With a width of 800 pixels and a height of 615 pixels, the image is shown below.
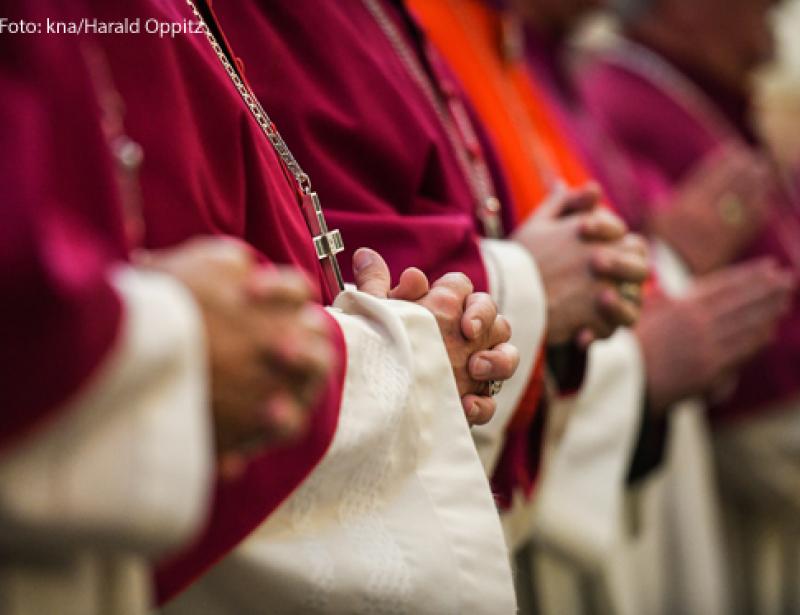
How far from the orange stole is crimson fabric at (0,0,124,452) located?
96cm

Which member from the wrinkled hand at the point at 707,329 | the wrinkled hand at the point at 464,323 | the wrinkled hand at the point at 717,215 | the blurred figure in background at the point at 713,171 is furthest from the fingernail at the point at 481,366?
the wrinkled hand at the point at 717,215

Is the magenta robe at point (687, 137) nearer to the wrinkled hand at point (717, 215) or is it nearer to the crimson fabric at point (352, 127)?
the wrinkled hand at point (717, 215)

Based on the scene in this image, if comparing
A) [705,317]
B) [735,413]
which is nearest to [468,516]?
[705,317]

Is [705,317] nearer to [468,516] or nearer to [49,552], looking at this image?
[468,516]

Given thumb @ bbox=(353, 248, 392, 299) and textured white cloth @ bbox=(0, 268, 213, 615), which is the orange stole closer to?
thumb @ bbox=(353, 248, 392, 299)

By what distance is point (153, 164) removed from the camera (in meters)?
0.86

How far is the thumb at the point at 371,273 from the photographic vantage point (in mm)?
1028

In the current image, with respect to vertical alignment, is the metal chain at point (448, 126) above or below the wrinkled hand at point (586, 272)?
above

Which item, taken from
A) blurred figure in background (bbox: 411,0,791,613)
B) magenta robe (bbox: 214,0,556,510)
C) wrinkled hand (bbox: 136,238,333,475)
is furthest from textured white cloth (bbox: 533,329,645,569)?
wrinkled hand (bbox: 136,238,333,475)

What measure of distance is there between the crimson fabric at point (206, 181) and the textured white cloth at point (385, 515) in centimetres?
3

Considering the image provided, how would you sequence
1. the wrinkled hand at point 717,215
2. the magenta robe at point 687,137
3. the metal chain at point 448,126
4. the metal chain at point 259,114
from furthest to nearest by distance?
the magenta robe at point 687,137, the wrinkled hand at point 717,215, the metal chain at point 448,126, the metal chain at point 259,114

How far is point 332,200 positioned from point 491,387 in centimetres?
25

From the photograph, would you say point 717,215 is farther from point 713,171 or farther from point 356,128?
point 356,128

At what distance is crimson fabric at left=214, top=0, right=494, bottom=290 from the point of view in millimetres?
1126
